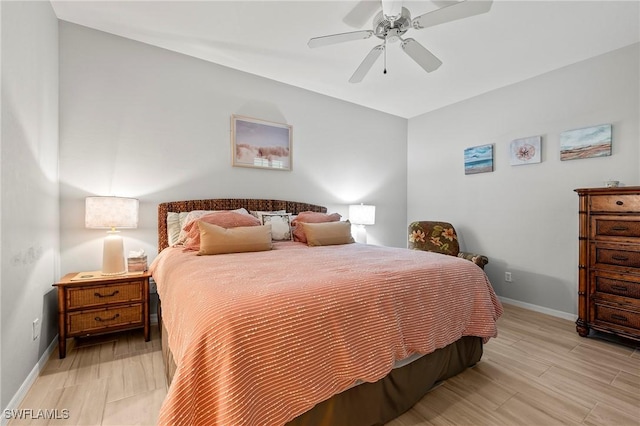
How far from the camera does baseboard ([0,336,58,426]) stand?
57.2 inches

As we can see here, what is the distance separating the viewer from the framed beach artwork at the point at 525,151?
316cm

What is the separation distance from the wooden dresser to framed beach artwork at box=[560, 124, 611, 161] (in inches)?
25.4

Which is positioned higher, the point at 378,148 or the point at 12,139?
the point at 378,148

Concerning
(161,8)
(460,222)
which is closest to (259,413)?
(161,8)

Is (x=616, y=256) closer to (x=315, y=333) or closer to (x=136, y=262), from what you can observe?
(x=315, y=333)

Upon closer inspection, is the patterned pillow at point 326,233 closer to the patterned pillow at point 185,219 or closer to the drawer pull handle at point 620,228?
the patterned pillow at point 185,219

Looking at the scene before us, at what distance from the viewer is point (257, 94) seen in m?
3.32

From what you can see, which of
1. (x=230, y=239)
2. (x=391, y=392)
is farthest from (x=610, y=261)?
(x=230, y=239)

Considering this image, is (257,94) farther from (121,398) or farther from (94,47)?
(121,398)

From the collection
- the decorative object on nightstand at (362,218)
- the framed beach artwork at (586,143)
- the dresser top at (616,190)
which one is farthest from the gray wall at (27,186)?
the framed beach artwork at (586,143)

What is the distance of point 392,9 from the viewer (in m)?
1.81

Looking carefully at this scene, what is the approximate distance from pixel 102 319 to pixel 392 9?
308cm

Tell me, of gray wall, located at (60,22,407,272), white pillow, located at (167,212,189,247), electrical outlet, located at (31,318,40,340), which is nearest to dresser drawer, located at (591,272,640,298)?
gray wall, located at (60,22,407,272)

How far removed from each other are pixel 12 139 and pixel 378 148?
157 inches
